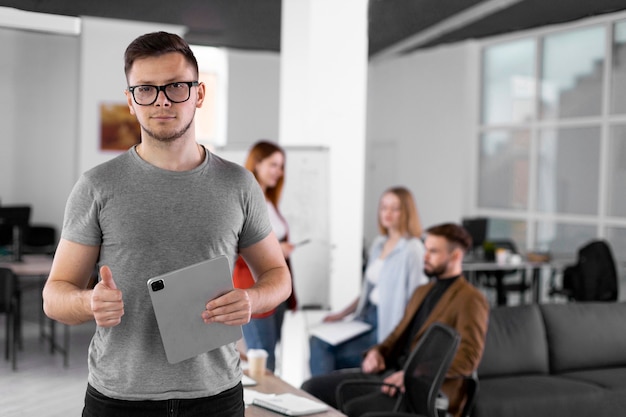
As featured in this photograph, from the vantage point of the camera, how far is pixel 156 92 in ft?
5.22

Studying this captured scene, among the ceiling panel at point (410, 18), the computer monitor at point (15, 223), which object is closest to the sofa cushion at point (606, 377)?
the ceiling panel at point (410, 18)

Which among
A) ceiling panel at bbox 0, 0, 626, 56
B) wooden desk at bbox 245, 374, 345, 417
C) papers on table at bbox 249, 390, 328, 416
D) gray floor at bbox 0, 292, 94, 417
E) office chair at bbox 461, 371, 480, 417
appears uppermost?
ceiling panel at bbox 0, 0, 626, 56

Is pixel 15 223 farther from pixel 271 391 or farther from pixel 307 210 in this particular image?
pixel 271 391

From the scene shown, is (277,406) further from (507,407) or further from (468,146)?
(468,146)

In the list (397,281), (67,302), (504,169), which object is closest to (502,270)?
(504,169)

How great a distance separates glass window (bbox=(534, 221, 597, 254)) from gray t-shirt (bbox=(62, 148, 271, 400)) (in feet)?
24.7

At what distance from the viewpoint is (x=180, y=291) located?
1520 millimetres

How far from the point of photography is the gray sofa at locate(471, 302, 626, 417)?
404 cm

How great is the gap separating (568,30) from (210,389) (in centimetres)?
853

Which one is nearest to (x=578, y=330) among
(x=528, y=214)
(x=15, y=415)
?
(x=15, y=415)

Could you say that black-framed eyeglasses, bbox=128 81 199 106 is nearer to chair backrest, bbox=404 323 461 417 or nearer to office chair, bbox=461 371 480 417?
chair backrest, bbox=404 323 461 417

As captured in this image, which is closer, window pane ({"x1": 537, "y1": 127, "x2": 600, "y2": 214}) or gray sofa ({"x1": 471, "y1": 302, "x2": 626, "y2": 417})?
gray sofa ({"x1": 471, "y1": 302, "x2": 626, "y2": 417})

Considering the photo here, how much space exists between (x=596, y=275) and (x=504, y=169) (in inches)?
129

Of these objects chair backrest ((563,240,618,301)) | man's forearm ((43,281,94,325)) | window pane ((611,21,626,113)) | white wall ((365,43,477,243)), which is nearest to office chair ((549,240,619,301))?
chair backrest ((563,240,618,301))
